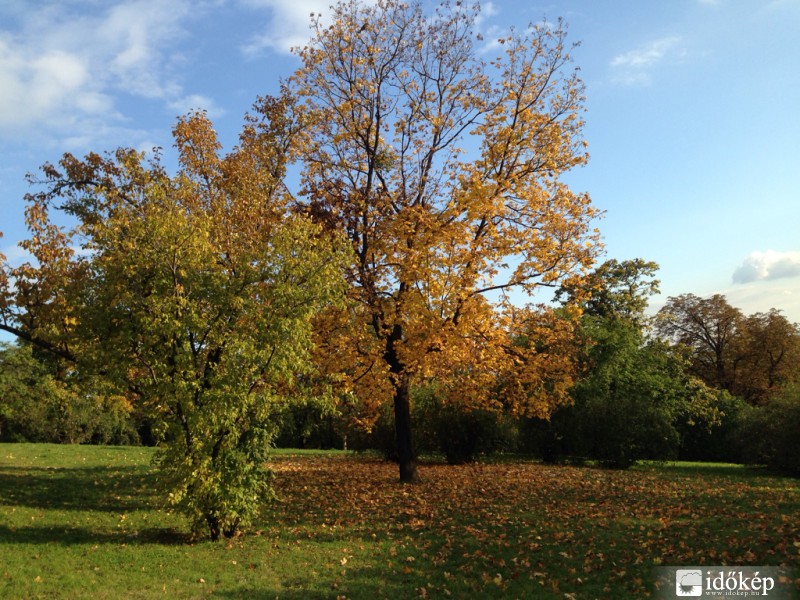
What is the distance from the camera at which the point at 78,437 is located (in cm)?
3509

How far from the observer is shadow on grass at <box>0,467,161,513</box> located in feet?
41.1

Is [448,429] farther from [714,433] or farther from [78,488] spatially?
[714,433]

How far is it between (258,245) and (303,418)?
27997 mm

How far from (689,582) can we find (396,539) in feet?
15.2

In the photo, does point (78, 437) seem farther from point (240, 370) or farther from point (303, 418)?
point (240, 370)

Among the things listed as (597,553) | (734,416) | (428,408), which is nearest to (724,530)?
(597,553)

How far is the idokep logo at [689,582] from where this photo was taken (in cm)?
702

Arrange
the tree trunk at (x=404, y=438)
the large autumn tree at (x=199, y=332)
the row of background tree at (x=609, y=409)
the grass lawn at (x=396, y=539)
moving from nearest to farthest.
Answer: the grass lawn at (x=396, y=539) < the large autumn tree at (x=199, y=332) < the tree trunk at (x=404, y=438) < the row of background tree at (x=609, y=409)

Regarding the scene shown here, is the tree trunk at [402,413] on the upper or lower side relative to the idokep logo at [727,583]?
upper

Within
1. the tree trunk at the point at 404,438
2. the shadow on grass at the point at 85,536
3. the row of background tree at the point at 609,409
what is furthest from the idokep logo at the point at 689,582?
the tree trunk at the point at 404,438

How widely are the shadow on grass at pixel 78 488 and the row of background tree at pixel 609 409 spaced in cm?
200

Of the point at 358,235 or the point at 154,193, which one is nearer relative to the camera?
the point at 154,193

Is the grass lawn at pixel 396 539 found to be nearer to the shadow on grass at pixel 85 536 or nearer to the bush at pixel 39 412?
the shadow on grass at pixel 85 536

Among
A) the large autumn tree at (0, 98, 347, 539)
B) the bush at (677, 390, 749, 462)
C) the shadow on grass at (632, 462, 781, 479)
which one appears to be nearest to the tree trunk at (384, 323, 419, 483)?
the large autumn tree at (0, 98, 347, 539)
